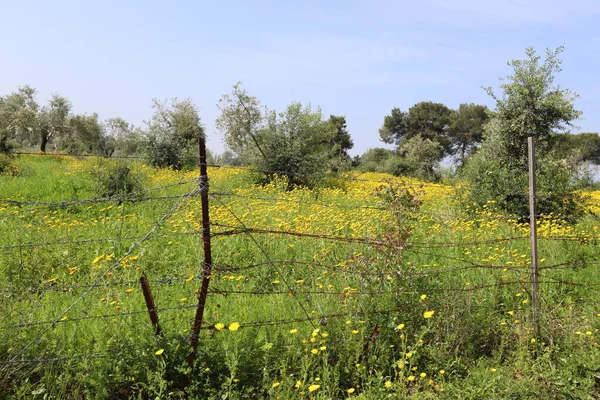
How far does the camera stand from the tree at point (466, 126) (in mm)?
51938

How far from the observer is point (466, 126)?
52.6 meters

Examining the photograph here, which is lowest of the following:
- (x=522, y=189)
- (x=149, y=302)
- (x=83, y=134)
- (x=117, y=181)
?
(x=149, y=302)

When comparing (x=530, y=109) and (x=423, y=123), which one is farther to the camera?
(x=423, y=123)

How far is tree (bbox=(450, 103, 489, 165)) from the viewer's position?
5194 centimetres

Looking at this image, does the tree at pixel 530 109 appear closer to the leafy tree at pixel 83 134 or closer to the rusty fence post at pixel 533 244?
the rusty fence post at pixel 533 244

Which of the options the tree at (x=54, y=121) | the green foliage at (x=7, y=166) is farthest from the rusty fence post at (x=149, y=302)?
the tree at (x=54, y=121)

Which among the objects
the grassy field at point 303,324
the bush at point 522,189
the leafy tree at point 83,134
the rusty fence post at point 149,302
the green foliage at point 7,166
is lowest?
the grassy field at point 303,324

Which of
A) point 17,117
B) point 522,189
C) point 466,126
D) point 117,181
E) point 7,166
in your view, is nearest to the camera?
point 522,189

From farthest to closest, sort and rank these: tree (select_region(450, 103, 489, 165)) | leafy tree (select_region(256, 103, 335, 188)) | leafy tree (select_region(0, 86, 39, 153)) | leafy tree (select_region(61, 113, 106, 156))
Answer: tree (select_region(450, 103, 489, 165)) < leafy tree (select_region(61, 113, 106, 156)) < leafy tree (select_region(0, 86, 39, 153)) < leafy tree (select_region(256, 103, 335, 188))

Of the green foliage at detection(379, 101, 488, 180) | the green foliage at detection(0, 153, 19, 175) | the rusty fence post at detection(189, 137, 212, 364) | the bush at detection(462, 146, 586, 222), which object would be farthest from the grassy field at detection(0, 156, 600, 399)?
the green foliage at detection(379, 101, 488, 180)

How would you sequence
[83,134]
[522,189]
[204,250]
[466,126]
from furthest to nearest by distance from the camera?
[466,126] < [83,134] < [522,189] < [204,250]

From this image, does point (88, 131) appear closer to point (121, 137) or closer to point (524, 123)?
point (121, 137)

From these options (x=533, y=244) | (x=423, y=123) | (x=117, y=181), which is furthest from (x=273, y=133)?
(x=423, y=123)

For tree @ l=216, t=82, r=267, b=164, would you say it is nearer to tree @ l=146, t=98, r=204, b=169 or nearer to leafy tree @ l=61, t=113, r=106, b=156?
tree @ l=146, t=98, r=204, b=169
